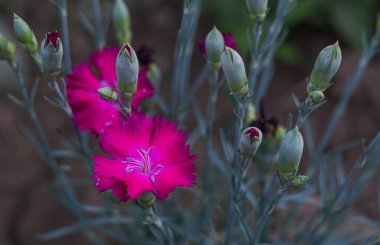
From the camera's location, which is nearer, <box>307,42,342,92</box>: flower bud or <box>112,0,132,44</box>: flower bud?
<box>307,42,342,92</box>: flower bud

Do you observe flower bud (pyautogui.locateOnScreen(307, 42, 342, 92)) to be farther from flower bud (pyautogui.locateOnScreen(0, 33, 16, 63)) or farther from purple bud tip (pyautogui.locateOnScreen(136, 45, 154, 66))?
flower bud (pyautogui.locateOnScreen(0, 33, 16, 63))

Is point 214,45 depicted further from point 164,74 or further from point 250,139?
point 164,74

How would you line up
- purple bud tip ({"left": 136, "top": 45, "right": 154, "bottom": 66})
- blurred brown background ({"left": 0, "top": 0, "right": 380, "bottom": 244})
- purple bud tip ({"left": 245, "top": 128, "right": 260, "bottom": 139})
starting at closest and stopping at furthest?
1. purple bud tip ({"left": 245, "top": 128, "right": 260, "bottom": 139})
2. purple bud tip ({"left": 136, "top": 45, "right": 154, "bottom": 66})
3. blurred brown background ({"left": 0, "top": 0, "right": 380, "bottom": 244})

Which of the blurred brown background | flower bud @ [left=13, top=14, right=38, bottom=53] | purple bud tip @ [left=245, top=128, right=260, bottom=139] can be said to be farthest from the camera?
the blurred brown background

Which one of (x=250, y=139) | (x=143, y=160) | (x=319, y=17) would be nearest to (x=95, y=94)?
(x=143, y=160)

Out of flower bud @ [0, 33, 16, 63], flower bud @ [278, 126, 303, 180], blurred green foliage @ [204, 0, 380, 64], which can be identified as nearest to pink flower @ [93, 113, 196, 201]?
flower bud @ [278, 126, 303, 180]

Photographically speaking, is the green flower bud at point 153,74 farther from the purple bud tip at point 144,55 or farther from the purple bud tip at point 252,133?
the purple bud tip at point 252,133
